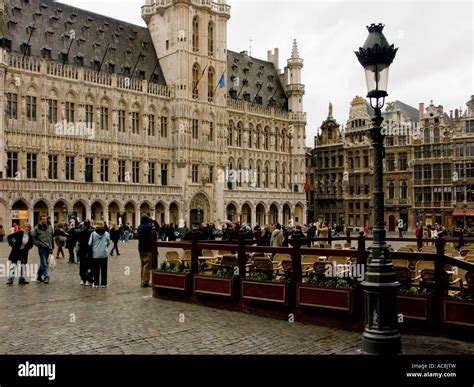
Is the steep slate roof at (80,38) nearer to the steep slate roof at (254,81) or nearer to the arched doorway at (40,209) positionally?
the steep slate roof at (254,81)

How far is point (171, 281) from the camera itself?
504 inches

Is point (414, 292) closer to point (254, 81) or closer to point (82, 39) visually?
point (82, 39)

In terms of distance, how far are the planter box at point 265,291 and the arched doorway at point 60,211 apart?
3680 centimetres

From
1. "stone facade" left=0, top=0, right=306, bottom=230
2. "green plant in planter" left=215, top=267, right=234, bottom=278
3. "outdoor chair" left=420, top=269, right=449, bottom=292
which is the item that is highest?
"stone facade" left=0, top=0, right=306, bottom=230

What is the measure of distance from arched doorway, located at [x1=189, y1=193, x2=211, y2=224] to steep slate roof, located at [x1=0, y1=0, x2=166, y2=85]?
11.9 metres

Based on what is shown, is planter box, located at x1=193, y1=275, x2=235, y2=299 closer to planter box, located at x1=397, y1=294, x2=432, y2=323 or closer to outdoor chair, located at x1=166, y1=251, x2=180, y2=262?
outdoor chair, located at x1=166, y1=251, x2=180, y2=262

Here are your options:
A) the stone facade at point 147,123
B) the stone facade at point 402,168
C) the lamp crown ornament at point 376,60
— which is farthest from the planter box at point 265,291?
the stone facade at point 402,168

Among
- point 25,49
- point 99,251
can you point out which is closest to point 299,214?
point 25,49

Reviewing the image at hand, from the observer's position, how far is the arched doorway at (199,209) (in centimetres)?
5621

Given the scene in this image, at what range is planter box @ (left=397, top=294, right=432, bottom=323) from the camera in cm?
900

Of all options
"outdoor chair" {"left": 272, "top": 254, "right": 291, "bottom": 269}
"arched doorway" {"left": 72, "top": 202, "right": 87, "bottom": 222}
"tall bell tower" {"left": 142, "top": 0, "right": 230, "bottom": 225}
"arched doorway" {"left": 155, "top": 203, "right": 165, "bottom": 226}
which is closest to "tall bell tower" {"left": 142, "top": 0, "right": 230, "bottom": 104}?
"tall bell tower" {"left": 142, "top": 0, "right": 230, "bottom": 225}
